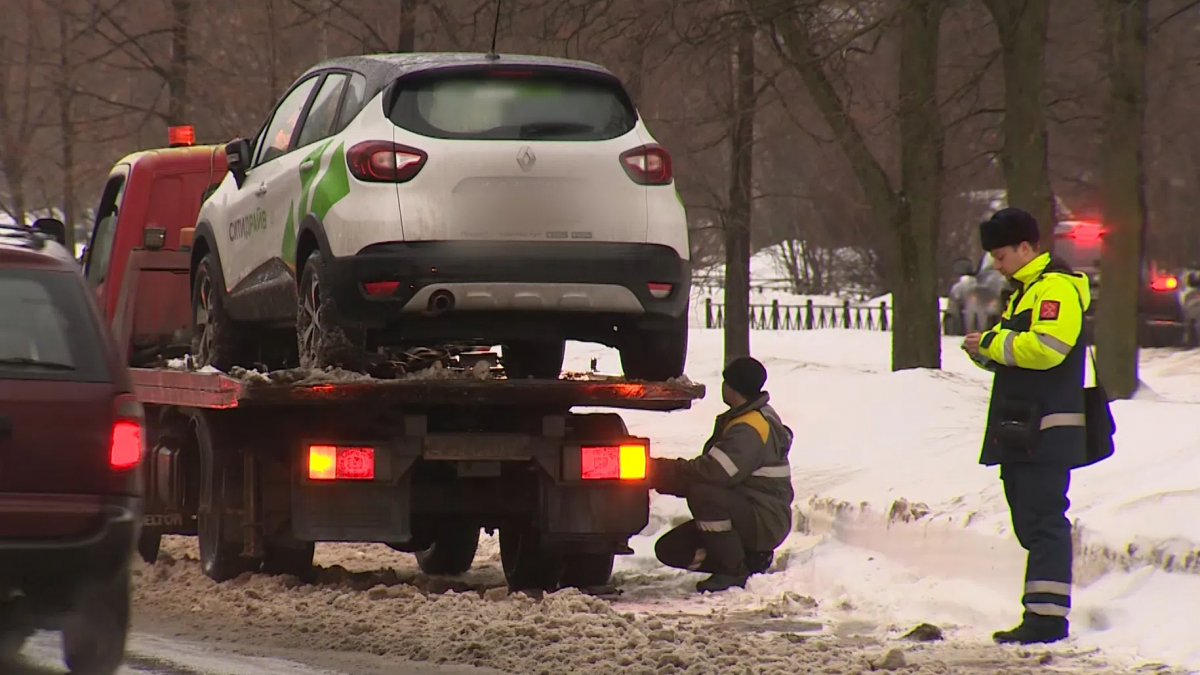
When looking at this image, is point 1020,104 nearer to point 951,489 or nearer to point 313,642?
point 951,489

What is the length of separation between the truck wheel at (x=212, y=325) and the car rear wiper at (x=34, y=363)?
13.6 feet

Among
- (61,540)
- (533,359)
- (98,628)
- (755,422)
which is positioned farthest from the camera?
(533,359)

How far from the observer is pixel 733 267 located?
868 inches

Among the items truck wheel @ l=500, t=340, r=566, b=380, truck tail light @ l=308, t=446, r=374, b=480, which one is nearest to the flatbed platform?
truck tail light @ l=308, t=446, r=374, b=480

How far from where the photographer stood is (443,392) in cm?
940

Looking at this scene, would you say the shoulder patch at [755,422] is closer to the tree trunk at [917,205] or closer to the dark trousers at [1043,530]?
the dark trousers at [1043,530]

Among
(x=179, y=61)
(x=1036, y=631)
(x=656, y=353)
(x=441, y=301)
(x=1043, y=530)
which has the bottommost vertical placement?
(x=1036, y=631)

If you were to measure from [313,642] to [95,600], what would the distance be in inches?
69.3

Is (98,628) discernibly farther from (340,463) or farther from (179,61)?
(179,61)

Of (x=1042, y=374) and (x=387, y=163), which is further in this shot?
(x=387, y=163)

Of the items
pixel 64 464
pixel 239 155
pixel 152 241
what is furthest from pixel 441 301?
pixel 152 241

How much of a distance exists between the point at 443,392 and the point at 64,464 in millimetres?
3014

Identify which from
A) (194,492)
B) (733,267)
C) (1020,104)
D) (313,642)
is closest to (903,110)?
(1020,104)

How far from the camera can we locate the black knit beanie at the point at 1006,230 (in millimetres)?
8602
